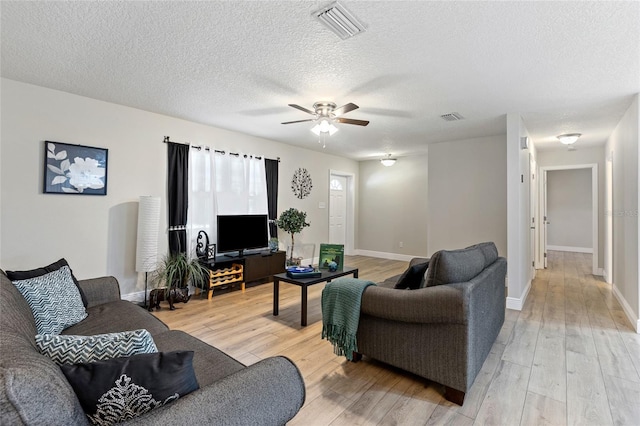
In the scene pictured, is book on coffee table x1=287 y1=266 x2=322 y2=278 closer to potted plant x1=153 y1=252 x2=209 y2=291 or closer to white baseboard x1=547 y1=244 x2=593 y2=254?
potted plant x1=153 y1=252 x2=209 y2=291

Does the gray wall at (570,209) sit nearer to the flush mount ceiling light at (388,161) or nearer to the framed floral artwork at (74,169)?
the flush mount ceiling light at (388,161)

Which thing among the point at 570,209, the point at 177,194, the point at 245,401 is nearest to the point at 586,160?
the point at 570,209

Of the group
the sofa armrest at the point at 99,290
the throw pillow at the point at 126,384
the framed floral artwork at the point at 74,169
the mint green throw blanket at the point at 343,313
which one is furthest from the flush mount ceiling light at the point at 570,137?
the framed floral artwork at the point at 74,169

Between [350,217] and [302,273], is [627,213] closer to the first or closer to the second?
[302,273]

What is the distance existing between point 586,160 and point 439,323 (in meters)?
6.24

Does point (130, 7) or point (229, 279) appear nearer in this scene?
point (130, 7)

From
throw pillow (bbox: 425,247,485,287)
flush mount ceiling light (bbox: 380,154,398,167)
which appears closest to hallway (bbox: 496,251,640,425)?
throw pillow (bbox: 425,247,485,287)

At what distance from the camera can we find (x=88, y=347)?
98 centimetres

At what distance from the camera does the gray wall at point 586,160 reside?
5.67 metres

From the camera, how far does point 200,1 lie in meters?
1.87

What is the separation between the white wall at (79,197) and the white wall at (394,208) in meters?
4.29

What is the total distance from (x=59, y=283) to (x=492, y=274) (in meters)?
3.15

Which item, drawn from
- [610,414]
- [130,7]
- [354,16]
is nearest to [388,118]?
[354,16]

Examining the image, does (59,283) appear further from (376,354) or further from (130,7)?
(376,354)
